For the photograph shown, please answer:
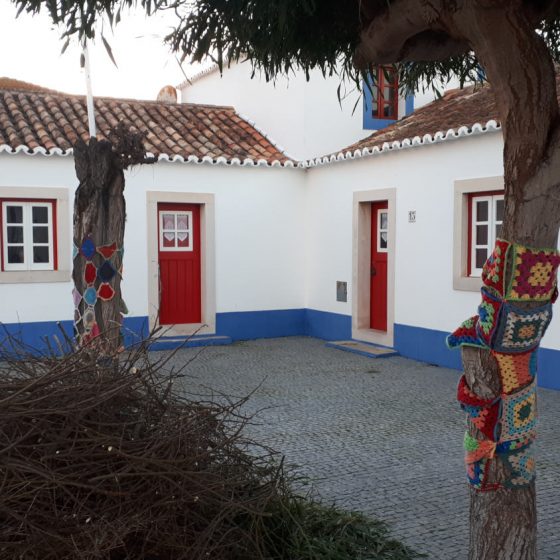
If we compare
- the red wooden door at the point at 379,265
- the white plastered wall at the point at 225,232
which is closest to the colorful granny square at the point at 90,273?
the white plastered wall at the point at 225,232

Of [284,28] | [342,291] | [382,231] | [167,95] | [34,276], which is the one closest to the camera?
[284,28]

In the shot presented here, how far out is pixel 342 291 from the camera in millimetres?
11477

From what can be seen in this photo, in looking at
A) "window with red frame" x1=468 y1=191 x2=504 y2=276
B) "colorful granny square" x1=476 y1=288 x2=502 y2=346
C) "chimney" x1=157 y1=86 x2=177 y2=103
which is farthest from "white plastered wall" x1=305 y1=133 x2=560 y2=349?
"colorful granny square" x1=476 y1=288 x2=502 y2=346

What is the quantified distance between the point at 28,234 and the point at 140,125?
269 cm

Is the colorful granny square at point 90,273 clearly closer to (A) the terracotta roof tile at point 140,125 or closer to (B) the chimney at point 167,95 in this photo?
(A) the terracotta roof tile at point 140,125

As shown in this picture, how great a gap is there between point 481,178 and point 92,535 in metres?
7.33

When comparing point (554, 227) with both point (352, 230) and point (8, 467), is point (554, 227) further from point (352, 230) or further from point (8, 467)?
point (352, 230)

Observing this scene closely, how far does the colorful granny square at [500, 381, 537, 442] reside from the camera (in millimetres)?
2889

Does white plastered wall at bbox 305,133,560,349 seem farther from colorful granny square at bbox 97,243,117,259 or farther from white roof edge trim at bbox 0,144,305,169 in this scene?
colorful granny square at bbox 97,243,117,259

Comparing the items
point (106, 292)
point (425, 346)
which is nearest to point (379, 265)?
point (425, 346)

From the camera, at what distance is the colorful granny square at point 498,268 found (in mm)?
2816

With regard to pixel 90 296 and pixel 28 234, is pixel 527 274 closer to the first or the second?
pixel 90 296

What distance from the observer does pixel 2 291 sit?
1022cm

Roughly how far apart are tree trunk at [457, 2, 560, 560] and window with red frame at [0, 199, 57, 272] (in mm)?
8532
